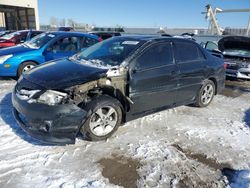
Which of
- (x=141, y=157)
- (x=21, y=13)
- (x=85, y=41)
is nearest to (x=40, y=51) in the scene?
(x=85, y=41)

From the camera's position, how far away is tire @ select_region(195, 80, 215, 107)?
229 inches

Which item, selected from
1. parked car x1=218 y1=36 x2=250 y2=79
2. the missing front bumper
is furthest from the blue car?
parked car x1=218 y1=36 x2=250 y2=79

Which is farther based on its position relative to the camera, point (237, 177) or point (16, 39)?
point (16, 39)

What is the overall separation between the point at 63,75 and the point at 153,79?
1.53m

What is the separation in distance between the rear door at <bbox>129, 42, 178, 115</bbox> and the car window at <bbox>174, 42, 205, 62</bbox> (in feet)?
0.66

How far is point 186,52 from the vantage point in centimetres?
532

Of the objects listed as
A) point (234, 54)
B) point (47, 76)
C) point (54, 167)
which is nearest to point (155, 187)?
point (54, 167)

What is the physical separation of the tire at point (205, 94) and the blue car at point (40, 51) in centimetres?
414

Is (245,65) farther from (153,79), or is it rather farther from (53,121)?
(53,121)

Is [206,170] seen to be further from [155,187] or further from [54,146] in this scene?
[54,146]

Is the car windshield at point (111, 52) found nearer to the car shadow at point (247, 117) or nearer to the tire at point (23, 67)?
the car shadow at point (247, 117)

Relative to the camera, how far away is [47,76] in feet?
13.2

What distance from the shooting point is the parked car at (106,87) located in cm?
365

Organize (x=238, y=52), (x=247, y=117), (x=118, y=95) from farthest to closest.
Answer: (x=238, y=52) < (x=247, y=117) < (x=118, y=95)
